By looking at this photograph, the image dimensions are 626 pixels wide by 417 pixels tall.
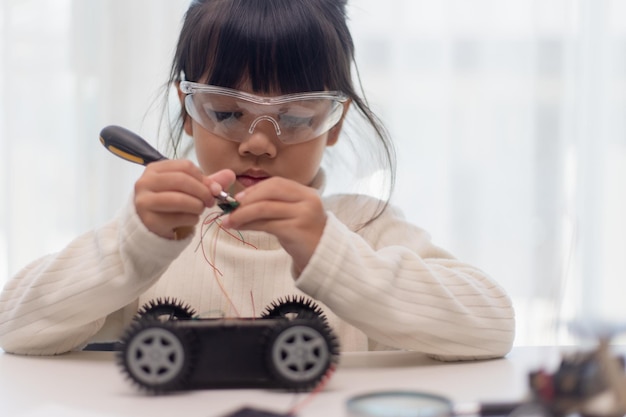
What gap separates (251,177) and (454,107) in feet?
3.25

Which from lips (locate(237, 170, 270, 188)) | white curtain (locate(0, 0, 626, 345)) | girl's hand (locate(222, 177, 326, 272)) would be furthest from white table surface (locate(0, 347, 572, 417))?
white curtain (locate(0, 0, 626, 345))

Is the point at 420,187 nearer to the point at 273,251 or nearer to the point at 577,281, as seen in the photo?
the point at 577,281

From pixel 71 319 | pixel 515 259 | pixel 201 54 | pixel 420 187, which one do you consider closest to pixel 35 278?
pixel 71 319

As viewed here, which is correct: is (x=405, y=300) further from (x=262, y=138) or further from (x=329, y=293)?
(x=262, y=138)

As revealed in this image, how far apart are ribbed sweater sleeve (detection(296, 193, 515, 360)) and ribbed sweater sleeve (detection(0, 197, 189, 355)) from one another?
0.50ft

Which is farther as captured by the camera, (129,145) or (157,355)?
(129,145)

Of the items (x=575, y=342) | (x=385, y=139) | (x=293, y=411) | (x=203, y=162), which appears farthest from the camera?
(x=385, y=139)

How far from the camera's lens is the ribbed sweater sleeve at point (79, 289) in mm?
796

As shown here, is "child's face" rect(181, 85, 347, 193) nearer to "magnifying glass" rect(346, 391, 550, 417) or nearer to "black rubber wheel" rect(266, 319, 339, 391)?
"black rubber wheel" rect(266, 319, 339, 391)

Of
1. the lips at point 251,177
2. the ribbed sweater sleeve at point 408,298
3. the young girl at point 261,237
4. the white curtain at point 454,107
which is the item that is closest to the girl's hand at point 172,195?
the young girl at point 261,237

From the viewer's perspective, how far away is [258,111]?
36.7 inches

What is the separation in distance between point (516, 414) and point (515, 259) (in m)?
1.47

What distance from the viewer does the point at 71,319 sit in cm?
86

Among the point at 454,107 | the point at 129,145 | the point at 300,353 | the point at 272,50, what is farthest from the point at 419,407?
the point at 454,107
